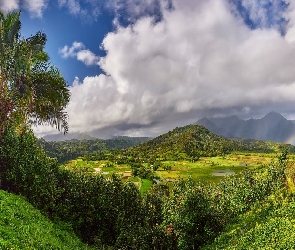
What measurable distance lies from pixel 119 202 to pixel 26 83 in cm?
1754

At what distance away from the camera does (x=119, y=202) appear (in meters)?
32.8

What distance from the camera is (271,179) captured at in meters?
29.8

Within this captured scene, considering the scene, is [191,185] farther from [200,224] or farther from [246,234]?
[246,234]

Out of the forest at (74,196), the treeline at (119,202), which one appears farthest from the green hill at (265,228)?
the treeline at (119,202)

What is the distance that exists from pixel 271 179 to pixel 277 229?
46.4 ft

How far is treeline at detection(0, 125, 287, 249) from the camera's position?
2425 cm

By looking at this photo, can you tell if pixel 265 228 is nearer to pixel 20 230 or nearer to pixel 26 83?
pixel 20 230

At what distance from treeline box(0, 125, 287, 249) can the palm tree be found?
226 cm

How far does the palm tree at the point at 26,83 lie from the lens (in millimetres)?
23281

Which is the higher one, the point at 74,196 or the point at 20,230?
the point at 20,230

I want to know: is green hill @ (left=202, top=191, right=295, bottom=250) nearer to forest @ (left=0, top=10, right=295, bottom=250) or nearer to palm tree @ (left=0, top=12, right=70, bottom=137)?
forest @ (left=0, top=10, right=295, bottom=250)

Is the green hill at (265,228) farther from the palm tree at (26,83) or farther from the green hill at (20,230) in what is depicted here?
the palm tree at (26,83)

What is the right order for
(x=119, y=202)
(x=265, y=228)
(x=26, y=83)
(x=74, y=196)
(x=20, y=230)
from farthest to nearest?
(x=119, y=202) < (x=74, y=196) < (x=26, y=83) < (x=265, y=228) < (x=20, y=230)

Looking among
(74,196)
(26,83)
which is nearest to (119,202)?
(74,196)
